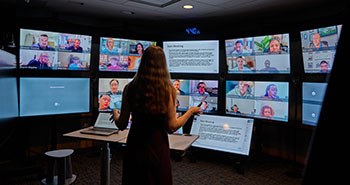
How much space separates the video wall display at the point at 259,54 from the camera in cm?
342

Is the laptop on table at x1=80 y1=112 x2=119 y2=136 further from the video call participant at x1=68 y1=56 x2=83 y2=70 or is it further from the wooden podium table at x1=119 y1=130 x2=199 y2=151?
the video call participant at x1=68 y1=56 x2=83 y2=70

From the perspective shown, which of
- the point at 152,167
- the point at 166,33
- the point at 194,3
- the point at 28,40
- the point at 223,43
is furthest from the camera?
the point at 166,33

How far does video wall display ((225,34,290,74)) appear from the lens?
3.42 m

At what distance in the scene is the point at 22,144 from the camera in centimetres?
365

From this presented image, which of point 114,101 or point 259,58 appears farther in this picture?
point 114,101

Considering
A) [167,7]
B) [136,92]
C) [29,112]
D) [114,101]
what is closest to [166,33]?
[167,7]

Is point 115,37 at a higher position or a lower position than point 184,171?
higher

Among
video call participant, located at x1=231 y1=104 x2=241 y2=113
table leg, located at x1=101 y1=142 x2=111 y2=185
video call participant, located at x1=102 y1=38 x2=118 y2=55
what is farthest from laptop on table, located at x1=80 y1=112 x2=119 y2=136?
video call participant, located at x1=231 y1=104 x2=241 y2=113

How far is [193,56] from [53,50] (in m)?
2.12

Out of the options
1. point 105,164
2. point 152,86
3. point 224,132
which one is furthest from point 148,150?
point 224,132

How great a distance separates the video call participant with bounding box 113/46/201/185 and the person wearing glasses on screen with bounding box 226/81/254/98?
90.6 inches

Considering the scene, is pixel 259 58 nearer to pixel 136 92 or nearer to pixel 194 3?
pixel 194 3

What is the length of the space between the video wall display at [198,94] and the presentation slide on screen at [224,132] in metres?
0.23

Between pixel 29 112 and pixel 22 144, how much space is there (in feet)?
2.04
